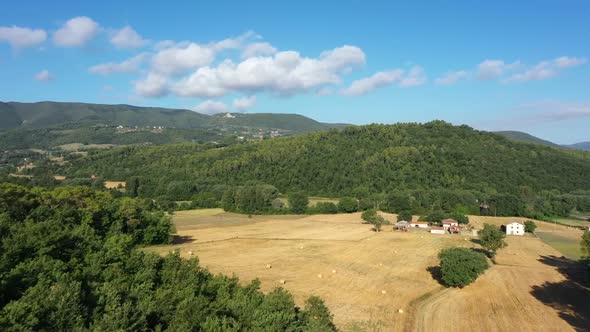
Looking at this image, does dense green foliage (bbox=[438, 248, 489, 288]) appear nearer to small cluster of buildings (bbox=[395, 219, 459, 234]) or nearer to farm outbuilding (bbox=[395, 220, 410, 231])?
small cluster of buildings (bbox=[395, 219, 459, 234])

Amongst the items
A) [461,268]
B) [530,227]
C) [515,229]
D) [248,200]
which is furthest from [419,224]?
[461,268]

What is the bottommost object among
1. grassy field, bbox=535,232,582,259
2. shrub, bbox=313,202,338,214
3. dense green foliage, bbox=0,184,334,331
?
shrub, bbox=313,202,338,214

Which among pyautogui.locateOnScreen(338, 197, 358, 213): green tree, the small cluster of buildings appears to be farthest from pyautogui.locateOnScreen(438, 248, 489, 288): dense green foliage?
pyautogui.locateOnScreen(338, 197, 358, 213): green tree

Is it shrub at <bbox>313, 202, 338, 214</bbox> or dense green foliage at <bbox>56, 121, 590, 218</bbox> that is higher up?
dense green foliage at <bbox>56, 121, 590, 218</bbox>

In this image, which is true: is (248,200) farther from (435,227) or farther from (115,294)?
(115,294)

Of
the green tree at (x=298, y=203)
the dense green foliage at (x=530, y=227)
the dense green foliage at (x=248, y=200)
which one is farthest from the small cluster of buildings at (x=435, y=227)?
the dense green foliage at (x=248, y=200)
